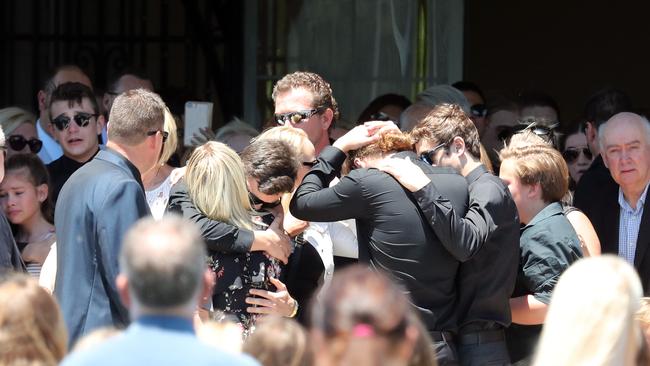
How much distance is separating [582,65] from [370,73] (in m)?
1.99

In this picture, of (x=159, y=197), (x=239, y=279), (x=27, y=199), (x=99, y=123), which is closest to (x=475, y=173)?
(x=239, y=279)

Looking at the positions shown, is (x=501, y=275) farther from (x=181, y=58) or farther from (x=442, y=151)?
(x=181, y=58)

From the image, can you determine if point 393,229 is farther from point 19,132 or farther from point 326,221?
point 19,132

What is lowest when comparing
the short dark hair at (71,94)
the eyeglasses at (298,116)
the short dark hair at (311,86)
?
the eyeglasses at (298,116)

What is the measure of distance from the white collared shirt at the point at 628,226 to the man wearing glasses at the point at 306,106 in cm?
145

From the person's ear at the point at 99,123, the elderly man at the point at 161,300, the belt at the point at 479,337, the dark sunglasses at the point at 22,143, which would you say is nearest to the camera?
the elderly man at the point at 161,300

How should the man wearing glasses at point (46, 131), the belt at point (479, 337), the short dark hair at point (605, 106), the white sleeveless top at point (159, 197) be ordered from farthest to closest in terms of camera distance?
1. the man wearing glasses at point (46, 131)
2. the short dark hair at point (605, 106)
3. the white sleeveless top at point (159, 197)
4. the belt at point (479, 337)

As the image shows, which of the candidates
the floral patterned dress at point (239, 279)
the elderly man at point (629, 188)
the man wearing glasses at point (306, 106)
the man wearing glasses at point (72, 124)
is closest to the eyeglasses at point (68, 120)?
the man wearing glasses at point (72, 124)

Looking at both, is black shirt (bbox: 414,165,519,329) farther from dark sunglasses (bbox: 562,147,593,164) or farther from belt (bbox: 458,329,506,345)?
dark sunglasses (bbox: 562,147,593,164)

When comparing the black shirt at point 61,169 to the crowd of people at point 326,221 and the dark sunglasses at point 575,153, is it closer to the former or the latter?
the crowd of people at point 326,221

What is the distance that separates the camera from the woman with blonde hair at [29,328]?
3.04 meters

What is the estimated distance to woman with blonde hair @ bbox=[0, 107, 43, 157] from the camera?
6445 millimetres

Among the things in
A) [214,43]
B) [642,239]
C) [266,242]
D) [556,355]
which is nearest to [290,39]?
[214,43]

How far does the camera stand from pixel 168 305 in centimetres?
269
